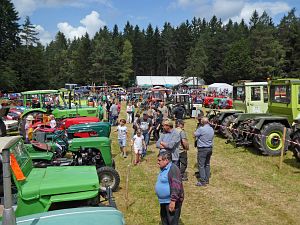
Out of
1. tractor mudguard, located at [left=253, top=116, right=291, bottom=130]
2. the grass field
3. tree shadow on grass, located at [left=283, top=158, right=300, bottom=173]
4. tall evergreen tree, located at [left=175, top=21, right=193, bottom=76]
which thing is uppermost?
tall evergreen tree, located at [left=175, top=21, right=193, bottom=76]

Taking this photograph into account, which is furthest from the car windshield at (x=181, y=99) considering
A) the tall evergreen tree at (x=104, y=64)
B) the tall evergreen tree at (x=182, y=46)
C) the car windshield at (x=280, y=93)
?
the tall evergreen tree at (x=182, y=46)

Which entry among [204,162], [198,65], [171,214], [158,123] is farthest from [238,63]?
[171,214]

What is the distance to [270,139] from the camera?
1062 centimetres

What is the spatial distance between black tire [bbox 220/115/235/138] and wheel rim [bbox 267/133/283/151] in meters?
2.68

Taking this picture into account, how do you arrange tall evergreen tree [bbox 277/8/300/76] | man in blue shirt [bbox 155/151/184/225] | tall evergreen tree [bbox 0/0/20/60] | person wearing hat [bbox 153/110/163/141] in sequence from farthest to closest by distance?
tall evergreen tree [bbox 277/8/300/76], tall evergreen tree [bbox 0/0/20/60], person wearing hat [bbox 153/110/163/141], man in blue shirt [bbox 155/151/184/225]

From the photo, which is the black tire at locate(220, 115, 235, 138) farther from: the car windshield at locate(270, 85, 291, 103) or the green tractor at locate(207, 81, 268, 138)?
the car windshield at locate(270, 85, 291, 103)

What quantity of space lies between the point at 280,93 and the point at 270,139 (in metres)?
1.66

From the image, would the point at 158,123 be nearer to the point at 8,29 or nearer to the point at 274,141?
the point at 274,141

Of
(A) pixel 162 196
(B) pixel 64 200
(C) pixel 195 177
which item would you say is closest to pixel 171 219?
(A) pixel 162 196

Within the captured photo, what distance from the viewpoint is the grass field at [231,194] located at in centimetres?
618

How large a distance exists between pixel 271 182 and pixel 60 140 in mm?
5317

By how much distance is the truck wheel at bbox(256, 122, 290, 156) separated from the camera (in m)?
10.5

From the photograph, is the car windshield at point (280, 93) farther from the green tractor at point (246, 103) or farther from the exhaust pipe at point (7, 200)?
the exhaust pipe at point (7, 200)

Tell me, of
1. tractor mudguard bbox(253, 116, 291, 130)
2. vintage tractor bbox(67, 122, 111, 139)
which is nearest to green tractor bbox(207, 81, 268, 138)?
tractor mudguard bbox(253, 116, 291, 130)
